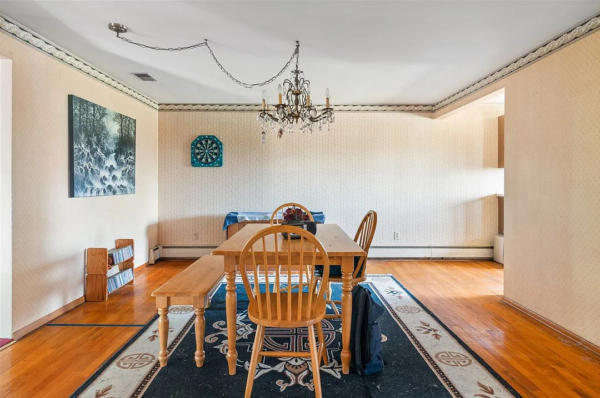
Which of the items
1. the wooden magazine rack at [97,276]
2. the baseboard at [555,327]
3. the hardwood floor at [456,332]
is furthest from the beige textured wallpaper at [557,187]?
the wooden magazine rack at [97,276]

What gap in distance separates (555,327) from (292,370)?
2320mm

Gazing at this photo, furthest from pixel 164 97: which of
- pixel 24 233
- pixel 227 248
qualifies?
pixel 227 248

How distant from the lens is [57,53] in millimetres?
3117

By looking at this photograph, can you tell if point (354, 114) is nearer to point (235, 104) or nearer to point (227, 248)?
point (235, 104)

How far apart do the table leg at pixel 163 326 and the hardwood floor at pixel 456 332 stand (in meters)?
0.46

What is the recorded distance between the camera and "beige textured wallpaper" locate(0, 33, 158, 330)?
270 centimetres

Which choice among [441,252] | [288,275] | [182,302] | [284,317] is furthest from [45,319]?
[441,252]

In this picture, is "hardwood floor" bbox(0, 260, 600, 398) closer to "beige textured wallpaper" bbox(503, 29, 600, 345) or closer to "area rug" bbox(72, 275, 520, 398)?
"area rug" bbox(72, 275, 520, 398)

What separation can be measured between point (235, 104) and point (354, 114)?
192cm

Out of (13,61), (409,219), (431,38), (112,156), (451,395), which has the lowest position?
(451,395)

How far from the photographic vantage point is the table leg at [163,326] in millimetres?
2152

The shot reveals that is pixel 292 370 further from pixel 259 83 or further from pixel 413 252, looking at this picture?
pixel 413 252


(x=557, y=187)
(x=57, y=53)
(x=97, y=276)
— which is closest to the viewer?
(x=557, y=187)

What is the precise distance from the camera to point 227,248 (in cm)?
216
